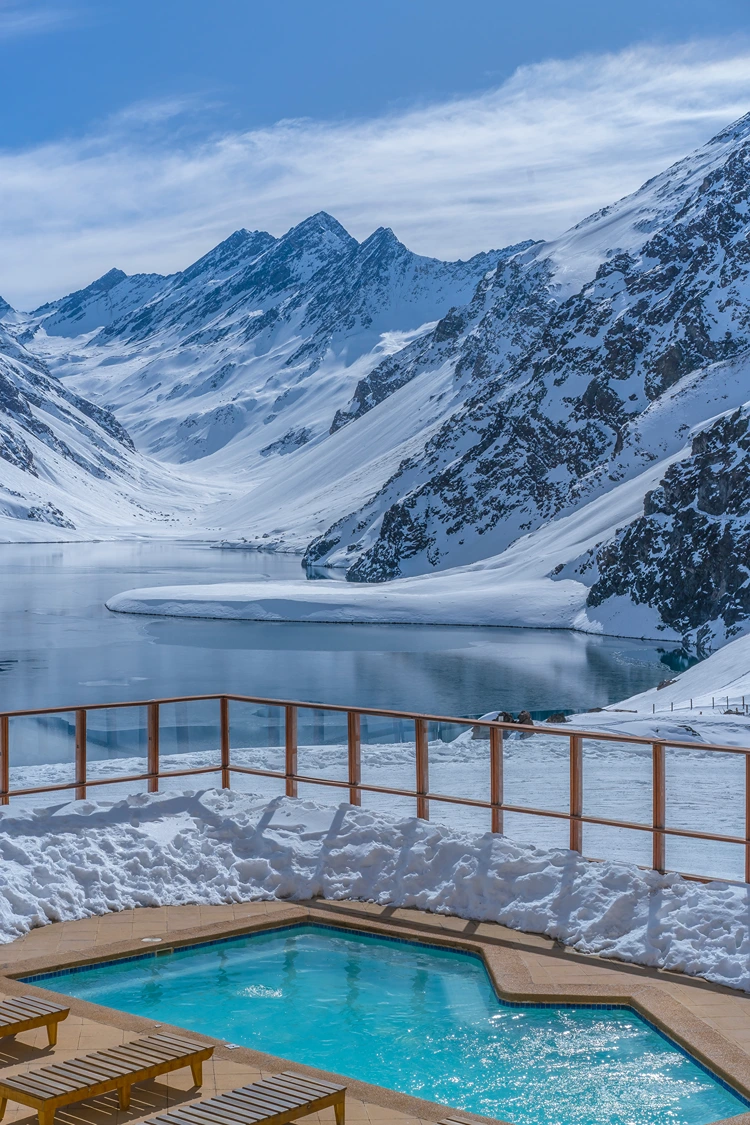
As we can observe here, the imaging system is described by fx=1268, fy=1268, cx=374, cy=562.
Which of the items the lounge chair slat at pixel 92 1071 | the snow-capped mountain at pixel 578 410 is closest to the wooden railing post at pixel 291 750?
the lounge chair slat at pixel 92 1071

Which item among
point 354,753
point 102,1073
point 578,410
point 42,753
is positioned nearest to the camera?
point 102,1073

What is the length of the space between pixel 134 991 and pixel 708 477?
221 ft

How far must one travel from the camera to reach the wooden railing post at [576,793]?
528 inches

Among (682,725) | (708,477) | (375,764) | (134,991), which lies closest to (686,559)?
(708,477)

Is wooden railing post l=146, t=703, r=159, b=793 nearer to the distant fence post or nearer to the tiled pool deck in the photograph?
the distant fence post

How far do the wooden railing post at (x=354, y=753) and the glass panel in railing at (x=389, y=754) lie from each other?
0.26 m

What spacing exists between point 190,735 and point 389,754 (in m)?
2.95

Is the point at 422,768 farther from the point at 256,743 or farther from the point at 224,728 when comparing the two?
the point at 256,743

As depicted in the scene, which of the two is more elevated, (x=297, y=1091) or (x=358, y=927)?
(x=297, y=1091)

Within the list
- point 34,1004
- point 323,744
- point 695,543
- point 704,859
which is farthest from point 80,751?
point 695,543

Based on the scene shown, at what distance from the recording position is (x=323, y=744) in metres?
16.9

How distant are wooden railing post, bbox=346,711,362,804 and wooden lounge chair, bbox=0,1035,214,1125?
576 centimetres

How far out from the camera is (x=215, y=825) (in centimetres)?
1507

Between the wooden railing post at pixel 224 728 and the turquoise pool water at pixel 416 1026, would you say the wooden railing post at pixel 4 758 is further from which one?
the turquoise pool water at pixel 416 1026
